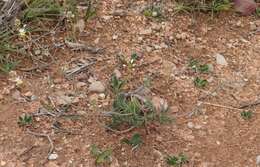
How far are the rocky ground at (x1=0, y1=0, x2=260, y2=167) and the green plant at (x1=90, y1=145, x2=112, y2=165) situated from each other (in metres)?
0.02

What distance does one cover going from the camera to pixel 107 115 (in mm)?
3033

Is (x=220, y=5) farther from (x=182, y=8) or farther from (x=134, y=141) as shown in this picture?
(x=134, y=141)

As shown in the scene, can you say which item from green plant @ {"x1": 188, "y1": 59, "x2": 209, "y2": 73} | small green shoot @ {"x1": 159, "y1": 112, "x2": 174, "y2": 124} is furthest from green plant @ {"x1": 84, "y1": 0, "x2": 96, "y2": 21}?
small green shoot @ {"x1": 159, "y1": 112, "x2": 174, "y2": 124}

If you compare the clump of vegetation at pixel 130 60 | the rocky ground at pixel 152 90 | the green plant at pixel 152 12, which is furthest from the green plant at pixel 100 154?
the green plant at pixel 152 12

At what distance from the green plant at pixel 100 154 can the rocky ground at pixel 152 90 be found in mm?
25

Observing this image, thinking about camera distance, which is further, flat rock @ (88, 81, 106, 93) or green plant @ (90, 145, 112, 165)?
flat rock @ (88, 81, 106, 93)

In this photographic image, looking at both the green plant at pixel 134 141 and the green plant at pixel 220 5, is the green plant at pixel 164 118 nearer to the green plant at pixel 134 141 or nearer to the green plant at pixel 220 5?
the green plant at pixel 134 141

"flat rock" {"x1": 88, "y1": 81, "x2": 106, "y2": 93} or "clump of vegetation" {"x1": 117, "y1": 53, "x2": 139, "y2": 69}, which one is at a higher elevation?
"clump of vegetation" {"x1": 117, "y1": 53, "x2": 139, "y2": 69}

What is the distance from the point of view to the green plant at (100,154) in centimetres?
284

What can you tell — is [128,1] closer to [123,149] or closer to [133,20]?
[133,20]

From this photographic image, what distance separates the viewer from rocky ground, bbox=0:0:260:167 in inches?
115

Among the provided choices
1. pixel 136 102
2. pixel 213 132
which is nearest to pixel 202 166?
pixel 213 132

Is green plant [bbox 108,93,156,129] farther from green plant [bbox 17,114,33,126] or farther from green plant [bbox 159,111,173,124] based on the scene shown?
green plant [bbox 17,114,33,126]

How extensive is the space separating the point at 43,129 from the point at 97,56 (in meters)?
0.62
